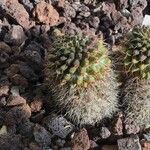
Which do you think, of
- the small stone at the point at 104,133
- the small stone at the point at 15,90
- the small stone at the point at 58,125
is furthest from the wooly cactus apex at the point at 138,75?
the small stone at the point at 15,90

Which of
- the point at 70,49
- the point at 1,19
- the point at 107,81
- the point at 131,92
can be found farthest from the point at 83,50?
the point at 1,19

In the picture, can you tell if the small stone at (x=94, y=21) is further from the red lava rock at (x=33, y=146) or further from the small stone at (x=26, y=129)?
the red lava rock at (x=33, y=146)

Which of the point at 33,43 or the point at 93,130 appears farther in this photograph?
the point at 33,43

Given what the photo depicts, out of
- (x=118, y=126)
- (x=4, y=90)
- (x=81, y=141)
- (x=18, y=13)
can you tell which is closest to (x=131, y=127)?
(x=118, y=126)

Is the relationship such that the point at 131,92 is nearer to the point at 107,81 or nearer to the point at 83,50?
the point at 107,81

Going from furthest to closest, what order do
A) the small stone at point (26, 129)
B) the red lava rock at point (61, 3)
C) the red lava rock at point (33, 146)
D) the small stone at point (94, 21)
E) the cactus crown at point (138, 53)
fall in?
the red lava rock at point (61, 3) → the small stone at point (94, 21) → the small stone at point (26, 129) → the red lava rock at point (33, 146) → the cactus crown at point (138, 53)

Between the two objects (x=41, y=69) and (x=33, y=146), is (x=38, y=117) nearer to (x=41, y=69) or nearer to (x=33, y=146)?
(x=33, y=146)
